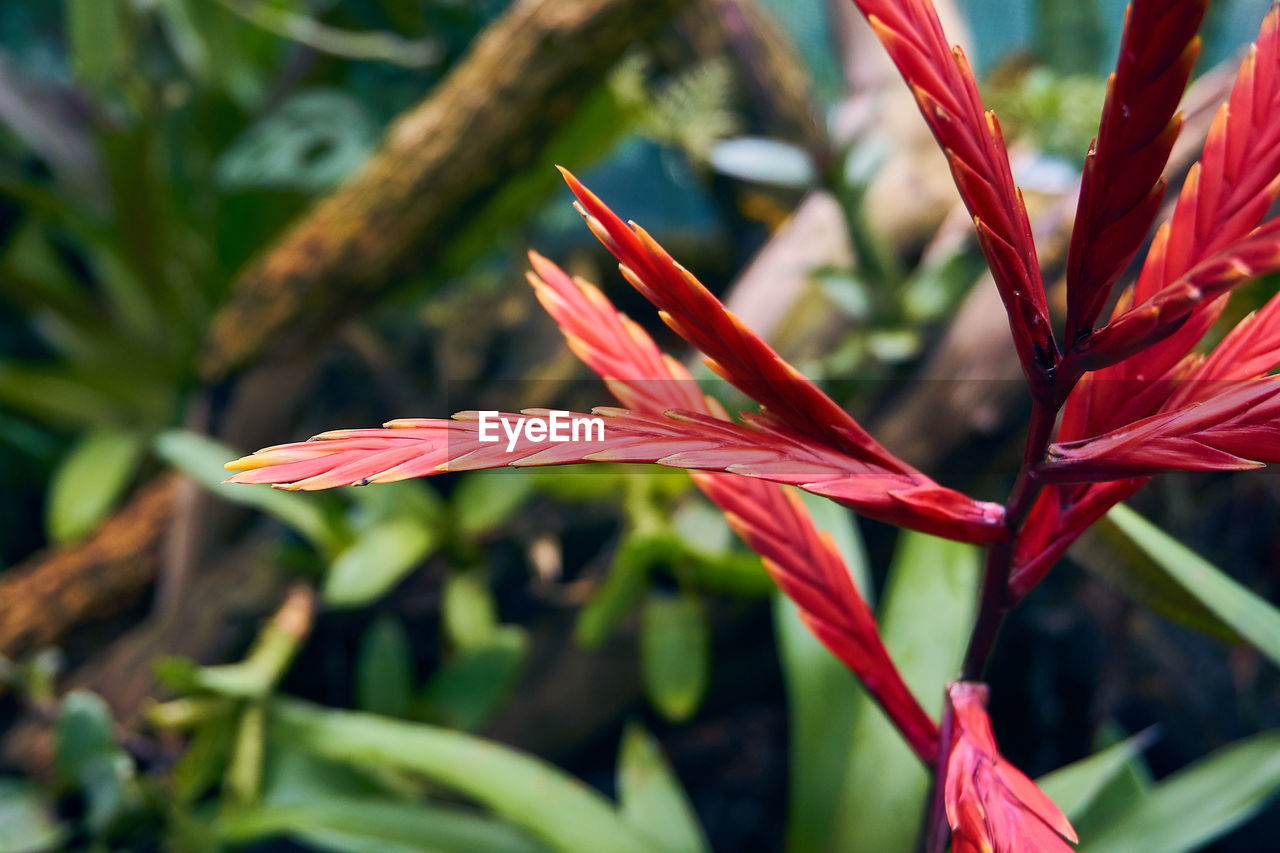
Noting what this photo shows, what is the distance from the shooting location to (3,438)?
1.66m

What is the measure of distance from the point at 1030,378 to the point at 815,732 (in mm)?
559

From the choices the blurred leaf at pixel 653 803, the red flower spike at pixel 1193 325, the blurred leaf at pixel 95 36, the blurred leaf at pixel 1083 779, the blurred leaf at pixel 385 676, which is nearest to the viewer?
the red flower spike at pixel 1193 325

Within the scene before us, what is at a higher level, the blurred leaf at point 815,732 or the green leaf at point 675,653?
the green leaf at point 675,653

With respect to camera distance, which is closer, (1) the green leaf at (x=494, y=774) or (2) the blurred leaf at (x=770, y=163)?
(1) the green leaf at (x=494, y=774)

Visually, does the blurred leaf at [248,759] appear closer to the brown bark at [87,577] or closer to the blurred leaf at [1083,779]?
the brown bark at [87,577]

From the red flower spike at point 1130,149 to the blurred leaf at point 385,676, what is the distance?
1.10 metres

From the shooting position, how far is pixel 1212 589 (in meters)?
0.56

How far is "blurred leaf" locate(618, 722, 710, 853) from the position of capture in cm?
81

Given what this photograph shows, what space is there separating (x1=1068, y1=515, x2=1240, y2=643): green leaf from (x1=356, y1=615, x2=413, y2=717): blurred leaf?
0.95 meters

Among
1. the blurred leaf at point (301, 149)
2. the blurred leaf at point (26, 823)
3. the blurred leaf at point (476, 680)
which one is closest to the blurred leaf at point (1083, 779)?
the blurred leaf at point (476, 680)

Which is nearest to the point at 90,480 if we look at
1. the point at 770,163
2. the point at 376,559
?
the point at 376,559

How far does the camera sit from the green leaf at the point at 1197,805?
645 millimetres

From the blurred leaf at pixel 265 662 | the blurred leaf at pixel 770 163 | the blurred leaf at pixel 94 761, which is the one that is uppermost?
the blurred leaf at pixel 770 163

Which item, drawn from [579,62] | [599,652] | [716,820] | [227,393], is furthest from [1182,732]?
[227,393]
